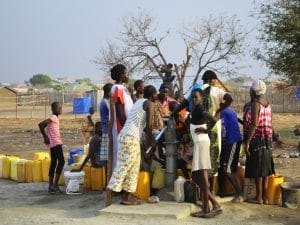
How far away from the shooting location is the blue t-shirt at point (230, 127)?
735 centimetres

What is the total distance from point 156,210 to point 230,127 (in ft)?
5.61

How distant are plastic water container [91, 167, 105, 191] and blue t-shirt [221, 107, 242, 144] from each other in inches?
89.0

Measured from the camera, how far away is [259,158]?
7.23 meters

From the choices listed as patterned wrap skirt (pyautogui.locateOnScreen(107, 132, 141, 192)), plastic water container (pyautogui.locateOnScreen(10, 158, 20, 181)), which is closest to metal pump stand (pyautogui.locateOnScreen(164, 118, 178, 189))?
patterned wrap skirt (pyautogui.locateOnScreen(107, 132, 141, 192))

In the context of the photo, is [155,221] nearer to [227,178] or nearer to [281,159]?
[227,178]

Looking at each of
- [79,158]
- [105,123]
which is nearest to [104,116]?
[105,123]

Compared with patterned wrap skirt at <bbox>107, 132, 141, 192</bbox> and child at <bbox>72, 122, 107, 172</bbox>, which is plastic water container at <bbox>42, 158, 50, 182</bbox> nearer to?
child at <bbox>72, 122, 107, 172</bbox>

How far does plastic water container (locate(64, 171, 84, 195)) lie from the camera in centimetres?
836

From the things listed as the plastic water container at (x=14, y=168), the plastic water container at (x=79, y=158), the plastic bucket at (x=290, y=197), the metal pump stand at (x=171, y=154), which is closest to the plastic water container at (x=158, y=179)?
the metal pump stand at (x=171, y=154)

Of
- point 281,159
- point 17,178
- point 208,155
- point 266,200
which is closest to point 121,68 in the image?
point 208,155

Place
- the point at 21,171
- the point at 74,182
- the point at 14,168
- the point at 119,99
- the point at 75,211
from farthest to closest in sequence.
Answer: the point at 14,168 → the point at 21,171 → the point at 74,182 → the point at 75,211 → the point at 119,99

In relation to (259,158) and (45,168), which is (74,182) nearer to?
(45,168)

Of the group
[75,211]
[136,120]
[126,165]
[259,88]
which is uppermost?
[259,88]

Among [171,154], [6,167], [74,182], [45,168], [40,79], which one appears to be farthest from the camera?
[40,79]
